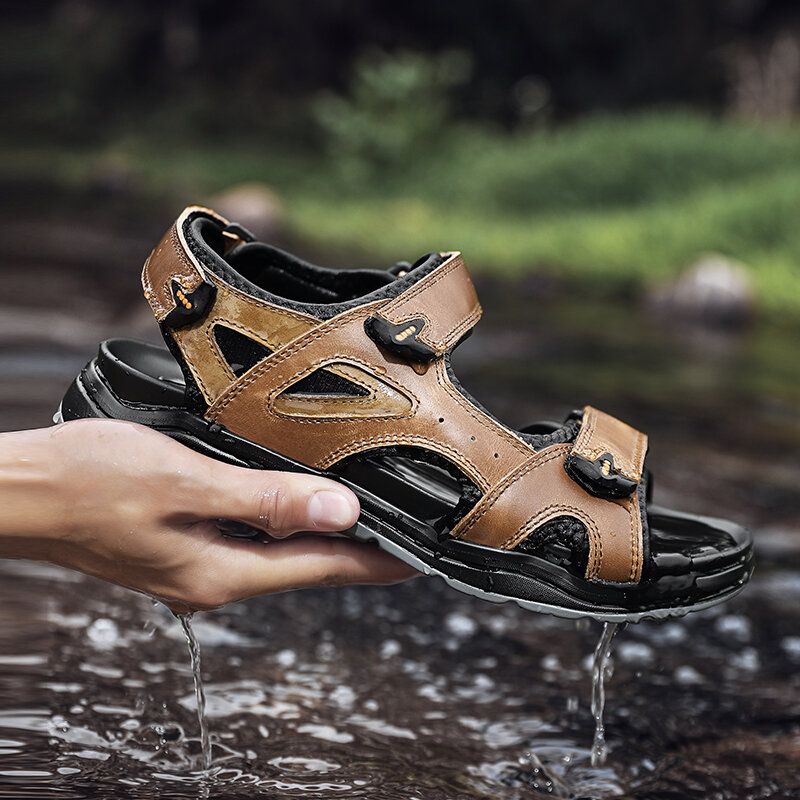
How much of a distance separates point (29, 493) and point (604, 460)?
1.18 metres

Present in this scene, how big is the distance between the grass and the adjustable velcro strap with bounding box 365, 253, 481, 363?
7.52 metres

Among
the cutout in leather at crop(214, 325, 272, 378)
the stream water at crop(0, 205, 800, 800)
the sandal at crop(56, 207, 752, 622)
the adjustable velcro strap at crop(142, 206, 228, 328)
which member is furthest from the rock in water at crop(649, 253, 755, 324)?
the adjustable velcro strap at crop(142, 206, 228, 328)

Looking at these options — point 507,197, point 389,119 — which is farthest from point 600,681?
point 389,119

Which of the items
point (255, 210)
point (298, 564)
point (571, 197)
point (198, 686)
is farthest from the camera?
point (255, 210)

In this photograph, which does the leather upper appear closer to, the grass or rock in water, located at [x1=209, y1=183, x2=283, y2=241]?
the grass

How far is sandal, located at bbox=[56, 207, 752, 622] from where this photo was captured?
2514mm

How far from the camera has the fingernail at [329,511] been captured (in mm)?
2371

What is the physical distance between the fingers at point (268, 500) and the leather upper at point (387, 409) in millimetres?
175

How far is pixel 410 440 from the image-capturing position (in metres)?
2.52

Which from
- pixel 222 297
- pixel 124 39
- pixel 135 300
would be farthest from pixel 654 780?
pixel 124 39

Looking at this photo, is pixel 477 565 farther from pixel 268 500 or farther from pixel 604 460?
pixel 268 500

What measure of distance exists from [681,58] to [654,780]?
18112 mm

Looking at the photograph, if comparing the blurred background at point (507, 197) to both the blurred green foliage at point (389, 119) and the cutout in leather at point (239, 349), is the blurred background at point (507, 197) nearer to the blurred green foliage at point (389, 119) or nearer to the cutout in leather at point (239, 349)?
the blurred green foliage at point (389, 119)

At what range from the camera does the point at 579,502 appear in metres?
2.55
